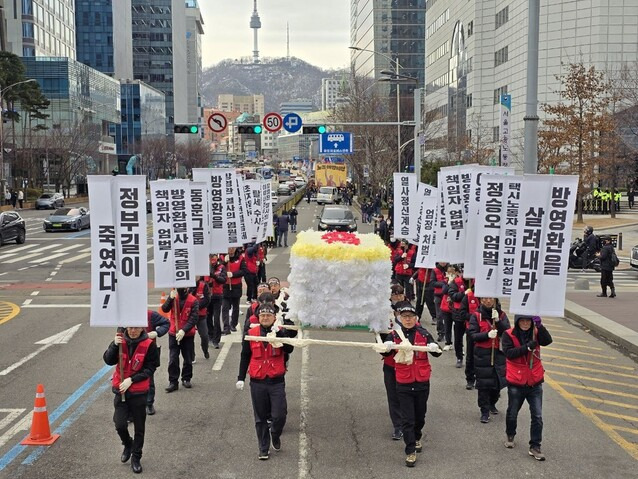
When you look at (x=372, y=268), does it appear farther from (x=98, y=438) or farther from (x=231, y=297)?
(x=231, y=297)

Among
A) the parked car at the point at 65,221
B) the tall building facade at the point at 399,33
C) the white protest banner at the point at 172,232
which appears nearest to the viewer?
the white protest banner at the point at 172,232

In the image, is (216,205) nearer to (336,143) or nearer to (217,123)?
(217,123)

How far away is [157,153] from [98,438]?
3696 inches

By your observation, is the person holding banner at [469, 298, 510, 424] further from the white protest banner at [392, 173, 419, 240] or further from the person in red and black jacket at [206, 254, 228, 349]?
the white protest banner at [392, 173, 419, 240]

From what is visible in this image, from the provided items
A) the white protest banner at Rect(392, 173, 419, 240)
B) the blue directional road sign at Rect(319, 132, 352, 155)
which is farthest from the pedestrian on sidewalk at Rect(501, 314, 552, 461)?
the blue directional road sign at Rect(319, 132, 352, 155)

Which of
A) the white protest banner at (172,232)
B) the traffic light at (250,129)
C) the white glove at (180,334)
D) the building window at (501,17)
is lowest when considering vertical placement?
the white glove at (180,334)

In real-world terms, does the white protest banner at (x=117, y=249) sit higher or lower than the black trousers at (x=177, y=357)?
higher

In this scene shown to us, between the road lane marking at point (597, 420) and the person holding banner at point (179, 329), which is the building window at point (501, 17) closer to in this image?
the road lane marking at point (597, 420)

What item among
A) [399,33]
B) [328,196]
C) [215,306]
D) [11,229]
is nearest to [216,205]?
[215,306]

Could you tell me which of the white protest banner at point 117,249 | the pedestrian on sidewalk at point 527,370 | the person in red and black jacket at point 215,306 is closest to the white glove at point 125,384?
the white protest banner at point 117,249

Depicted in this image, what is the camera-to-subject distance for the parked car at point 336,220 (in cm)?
3650

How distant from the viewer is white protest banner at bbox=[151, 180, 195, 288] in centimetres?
1110

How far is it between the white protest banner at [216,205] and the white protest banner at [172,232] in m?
3.55

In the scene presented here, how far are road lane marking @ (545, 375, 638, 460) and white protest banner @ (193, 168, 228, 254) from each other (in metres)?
7.12
